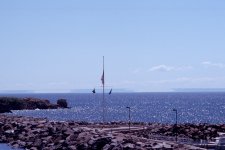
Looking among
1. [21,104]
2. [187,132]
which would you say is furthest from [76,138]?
[21,104]

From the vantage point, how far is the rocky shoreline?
55094mm

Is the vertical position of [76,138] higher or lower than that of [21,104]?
lower

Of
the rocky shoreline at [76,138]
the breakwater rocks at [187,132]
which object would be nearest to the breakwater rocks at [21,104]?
the rocky shoreline at [76,138]

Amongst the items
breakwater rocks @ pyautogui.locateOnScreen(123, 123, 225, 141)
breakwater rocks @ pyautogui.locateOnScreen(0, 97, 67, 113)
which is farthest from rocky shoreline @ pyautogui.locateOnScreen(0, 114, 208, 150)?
breakwater rocks @ pyautogui.locateOnScreen(0, 97, 67, 113)

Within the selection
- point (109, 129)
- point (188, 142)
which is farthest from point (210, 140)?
point (109, 129)

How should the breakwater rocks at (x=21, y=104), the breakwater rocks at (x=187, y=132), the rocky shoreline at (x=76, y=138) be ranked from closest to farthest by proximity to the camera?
the rocky shoreline at (x=76, y=138) < the breakwater rocks at (x=187, y=132) < the breakwater rocks at (x=21, y=104)

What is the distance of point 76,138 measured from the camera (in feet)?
209

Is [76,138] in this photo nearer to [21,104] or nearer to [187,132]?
[187,132]

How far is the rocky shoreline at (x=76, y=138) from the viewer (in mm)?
55094

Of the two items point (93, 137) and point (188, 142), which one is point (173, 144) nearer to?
point (188, 142)

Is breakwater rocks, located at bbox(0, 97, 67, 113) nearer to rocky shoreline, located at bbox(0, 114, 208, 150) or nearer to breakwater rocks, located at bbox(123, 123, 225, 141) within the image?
rocky shoreline, located at bbox(0, 114, 208, 150)

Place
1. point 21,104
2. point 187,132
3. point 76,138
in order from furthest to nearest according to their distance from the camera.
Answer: point 21,104, point 187,132, point 76,138

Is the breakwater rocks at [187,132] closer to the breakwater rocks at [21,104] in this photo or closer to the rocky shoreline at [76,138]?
the rocky shoreline at [76,138]

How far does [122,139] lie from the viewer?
57844 millimetres
